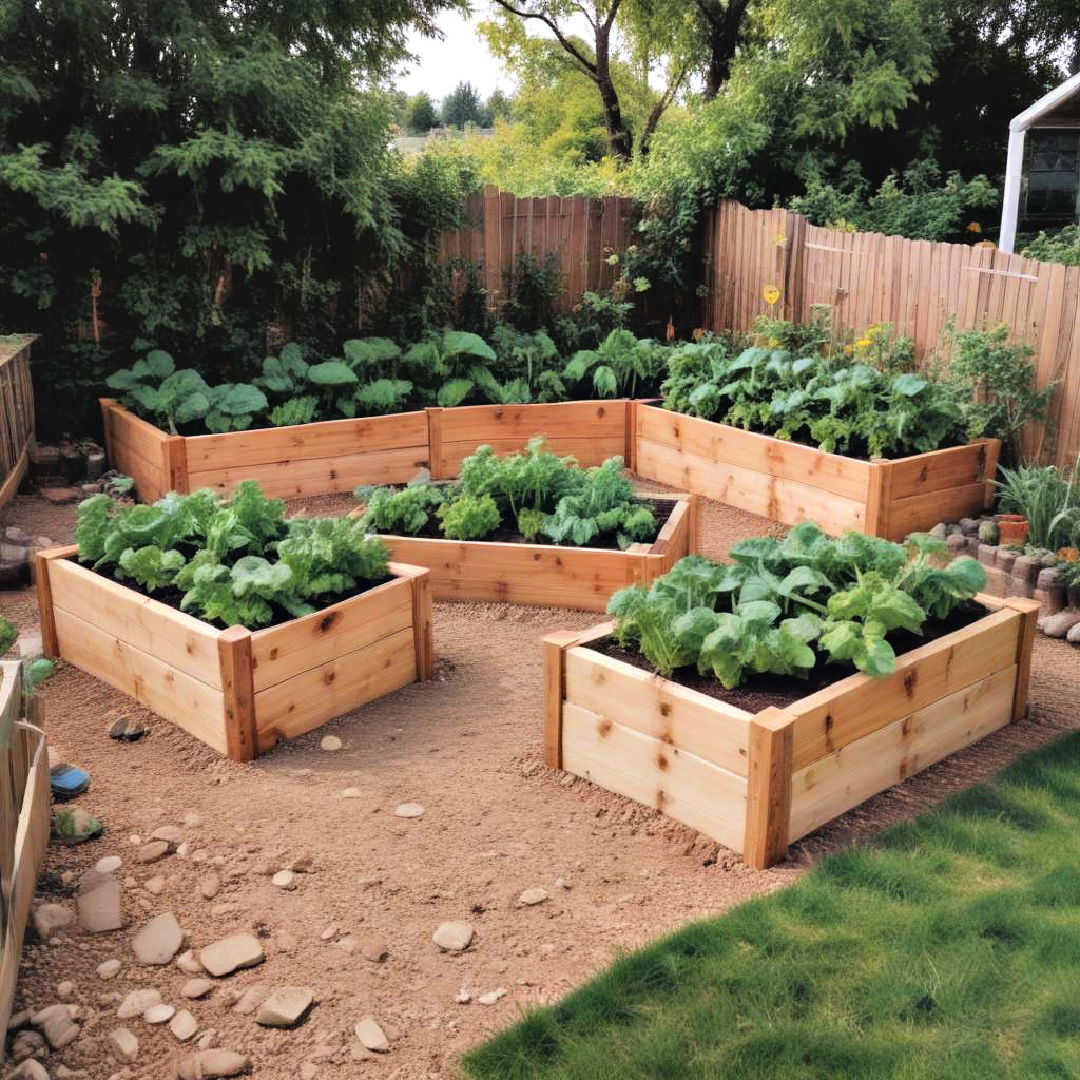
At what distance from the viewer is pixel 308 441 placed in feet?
28.0

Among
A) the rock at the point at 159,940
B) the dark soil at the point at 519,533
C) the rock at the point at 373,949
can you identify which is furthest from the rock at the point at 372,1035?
the dark soil at the point at 519,533

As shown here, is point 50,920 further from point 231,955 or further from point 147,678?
point 147,678

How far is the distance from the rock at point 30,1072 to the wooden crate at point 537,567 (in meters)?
3.56

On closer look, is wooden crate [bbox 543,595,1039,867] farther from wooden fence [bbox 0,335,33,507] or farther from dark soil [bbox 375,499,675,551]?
wooden fence [bbox 0,335,33,507]

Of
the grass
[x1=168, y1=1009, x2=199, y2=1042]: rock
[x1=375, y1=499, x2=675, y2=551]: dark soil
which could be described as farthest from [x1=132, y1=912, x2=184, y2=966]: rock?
[x1=375, y1=499, x2=675, y2=551]: dark soil

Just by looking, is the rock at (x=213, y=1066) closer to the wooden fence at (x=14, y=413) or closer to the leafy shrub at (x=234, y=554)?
the leafy shrub at (x=234, y=554)

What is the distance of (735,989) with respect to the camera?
3340 mm

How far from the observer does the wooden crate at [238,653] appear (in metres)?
4.77

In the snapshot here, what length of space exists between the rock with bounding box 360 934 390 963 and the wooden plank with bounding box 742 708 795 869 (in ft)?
4.00

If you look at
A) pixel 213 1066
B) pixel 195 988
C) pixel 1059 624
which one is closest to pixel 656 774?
pixel 195 988

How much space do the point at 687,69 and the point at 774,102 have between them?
30.6ft

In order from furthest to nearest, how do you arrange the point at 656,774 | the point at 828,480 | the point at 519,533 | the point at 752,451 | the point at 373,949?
the point at 752,451 → the point at 828,480 → the point at 519,533 → the point at 656,774 → the point at 373,949

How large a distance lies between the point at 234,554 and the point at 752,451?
394cm

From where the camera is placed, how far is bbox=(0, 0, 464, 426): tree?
8.76 metres
